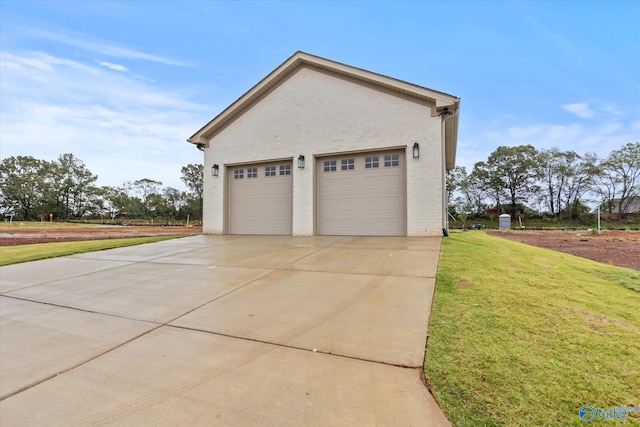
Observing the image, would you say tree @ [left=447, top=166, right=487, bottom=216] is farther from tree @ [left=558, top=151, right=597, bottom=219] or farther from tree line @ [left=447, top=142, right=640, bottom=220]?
tree @ [left=558, top=151, right=597, bottom=219]

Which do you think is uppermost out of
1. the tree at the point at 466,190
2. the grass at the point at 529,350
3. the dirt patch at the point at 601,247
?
the tree at the point at 466,190

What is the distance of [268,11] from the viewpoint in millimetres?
11484

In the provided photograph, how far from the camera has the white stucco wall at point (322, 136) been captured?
332 inches

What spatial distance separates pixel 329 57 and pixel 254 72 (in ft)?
21.6

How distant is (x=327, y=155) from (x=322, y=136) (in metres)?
0.68

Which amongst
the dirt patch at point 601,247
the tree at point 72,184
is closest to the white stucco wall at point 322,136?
the dirt patch at point 601,247

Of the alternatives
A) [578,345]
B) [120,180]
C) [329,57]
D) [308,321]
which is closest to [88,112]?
[329,57]

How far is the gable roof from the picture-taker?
8.26 m

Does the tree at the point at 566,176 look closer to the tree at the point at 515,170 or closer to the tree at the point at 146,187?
the tree at the point at 515,170

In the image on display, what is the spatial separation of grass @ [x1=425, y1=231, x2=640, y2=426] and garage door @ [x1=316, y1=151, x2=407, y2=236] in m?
5.29

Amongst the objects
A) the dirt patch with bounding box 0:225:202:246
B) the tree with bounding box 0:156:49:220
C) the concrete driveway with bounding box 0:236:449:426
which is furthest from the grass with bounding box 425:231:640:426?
the tree with bounding box 0:156:49:220

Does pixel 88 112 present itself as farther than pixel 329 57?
Yes

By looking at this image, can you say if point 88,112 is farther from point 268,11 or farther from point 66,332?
point 66,332

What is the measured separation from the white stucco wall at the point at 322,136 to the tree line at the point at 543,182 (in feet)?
106
